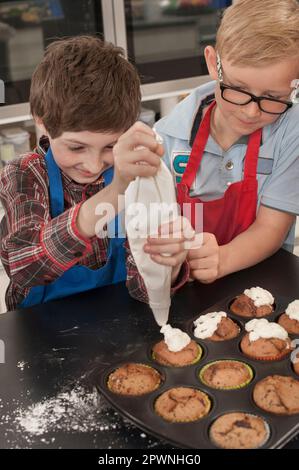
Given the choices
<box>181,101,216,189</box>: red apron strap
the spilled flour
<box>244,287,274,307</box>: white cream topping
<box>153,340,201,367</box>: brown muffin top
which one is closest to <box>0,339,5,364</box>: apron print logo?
the spilled flour

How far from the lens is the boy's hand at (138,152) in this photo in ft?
3.33

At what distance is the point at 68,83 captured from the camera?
4.15 ft

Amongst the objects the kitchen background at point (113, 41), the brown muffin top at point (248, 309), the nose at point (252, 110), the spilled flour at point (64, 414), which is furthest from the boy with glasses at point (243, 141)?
the kitchen background at point (113, 41)

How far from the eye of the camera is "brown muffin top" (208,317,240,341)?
1.15 metres

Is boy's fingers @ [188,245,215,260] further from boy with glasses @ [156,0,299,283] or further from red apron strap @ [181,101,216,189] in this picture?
red apron strap @ [181,101,216,189]

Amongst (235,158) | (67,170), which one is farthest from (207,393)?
(235,158)

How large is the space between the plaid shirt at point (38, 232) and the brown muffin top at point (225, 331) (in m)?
0.18

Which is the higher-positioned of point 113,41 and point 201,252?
point 113,41

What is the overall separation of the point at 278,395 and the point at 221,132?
0.82m

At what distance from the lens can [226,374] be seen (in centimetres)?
104

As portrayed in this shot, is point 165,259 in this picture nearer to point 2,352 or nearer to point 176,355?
point 176,355

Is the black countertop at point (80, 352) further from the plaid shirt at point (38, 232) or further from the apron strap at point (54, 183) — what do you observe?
the apron strap at point (54, 183)

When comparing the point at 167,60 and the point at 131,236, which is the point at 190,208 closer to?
the point at 131,236

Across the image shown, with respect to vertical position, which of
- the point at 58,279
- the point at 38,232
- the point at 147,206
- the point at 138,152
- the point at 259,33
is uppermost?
the point at 259,33
